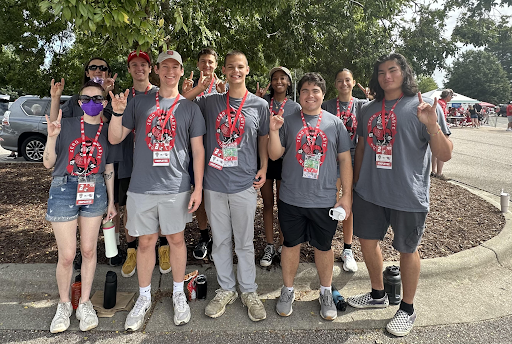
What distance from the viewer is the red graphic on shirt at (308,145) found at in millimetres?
2928

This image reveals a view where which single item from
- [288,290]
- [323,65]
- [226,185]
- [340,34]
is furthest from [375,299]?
[323,65]

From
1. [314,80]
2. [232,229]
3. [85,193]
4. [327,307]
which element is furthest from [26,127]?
[327,307]

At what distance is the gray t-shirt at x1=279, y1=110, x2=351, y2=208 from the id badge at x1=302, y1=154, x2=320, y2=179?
27 mm

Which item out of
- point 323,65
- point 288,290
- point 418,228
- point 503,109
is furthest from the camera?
point 503,109

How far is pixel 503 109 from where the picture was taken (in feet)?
127

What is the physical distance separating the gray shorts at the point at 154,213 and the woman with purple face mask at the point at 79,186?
0.28 metres

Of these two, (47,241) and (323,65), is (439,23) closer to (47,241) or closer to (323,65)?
(323,65)

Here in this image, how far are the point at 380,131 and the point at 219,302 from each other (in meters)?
1.98

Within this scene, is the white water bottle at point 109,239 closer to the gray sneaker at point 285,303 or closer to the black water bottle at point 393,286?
the gray sneaker at point 285,303

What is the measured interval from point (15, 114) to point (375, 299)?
1133cm

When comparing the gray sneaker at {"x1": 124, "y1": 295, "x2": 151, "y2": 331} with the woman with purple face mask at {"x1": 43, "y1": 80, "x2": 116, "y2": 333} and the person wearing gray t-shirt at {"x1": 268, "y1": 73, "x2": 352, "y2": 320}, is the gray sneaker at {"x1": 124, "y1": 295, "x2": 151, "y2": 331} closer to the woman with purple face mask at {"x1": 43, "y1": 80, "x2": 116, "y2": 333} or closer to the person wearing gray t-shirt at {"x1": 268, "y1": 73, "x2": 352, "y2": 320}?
the woman with purple face mask at {"x1": 43, "y1": 80, "x2": 116, "y2": 333}

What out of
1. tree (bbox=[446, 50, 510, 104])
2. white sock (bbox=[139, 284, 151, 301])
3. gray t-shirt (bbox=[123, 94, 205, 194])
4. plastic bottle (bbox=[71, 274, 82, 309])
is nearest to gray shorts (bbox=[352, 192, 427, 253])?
gray t-shirt (bbox=[123, 94, 205, 194])

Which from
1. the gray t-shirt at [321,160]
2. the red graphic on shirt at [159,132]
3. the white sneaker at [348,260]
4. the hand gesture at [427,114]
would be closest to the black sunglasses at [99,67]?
the red graphic on shirt at [159,132]

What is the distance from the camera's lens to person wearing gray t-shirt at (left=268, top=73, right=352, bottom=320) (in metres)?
2.93
